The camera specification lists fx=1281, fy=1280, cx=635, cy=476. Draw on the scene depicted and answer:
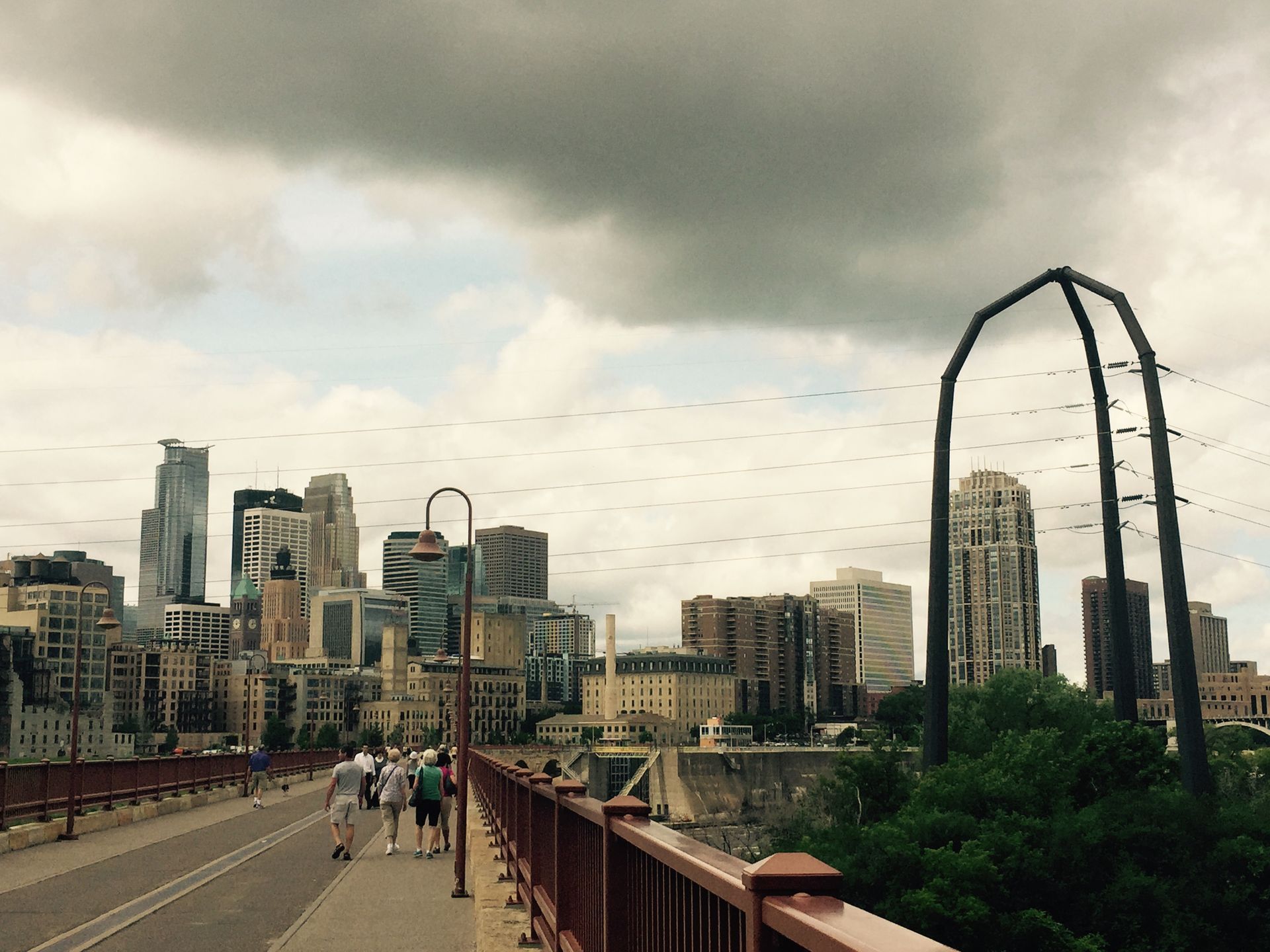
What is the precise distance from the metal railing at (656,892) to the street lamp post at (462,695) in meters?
4.07

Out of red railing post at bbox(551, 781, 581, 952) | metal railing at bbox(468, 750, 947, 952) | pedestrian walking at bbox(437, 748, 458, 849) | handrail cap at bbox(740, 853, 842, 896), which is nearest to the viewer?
metal railing at bbox(468, 750, 947, 952)

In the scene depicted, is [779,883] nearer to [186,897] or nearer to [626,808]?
[626,808]

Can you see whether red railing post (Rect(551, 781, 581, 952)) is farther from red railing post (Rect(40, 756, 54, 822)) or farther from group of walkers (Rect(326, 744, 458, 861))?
red railing post (Rect(40, 756, 54, 822))

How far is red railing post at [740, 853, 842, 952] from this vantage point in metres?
3.58

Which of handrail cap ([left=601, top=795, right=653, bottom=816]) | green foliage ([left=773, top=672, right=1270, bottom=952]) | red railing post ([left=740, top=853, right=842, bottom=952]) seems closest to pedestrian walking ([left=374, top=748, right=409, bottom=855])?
handrail cap ([left=601, top=795, right=653, bottom=816])

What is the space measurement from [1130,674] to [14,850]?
4777 cm

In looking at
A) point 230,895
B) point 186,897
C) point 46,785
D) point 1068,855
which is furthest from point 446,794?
point 1068,855

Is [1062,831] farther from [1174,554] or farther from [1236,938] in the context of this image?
[1174,554]

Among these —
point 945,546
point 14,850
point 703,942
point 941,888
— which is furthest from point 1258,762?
point 703,942

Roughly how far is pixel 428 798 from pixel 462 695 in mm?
2174

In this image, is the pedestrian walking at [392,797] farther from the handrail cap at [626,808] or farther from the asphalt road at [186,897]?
the handrail cap at [626,808]

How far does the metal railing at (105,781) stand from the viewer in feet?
88.9

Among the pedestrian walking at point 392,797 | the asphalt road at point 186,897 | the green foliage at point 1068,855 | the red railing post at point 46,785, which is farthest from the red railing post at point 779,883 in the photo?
the green foliage at point 1068,855

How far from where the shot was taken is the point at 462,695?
25125 mm
